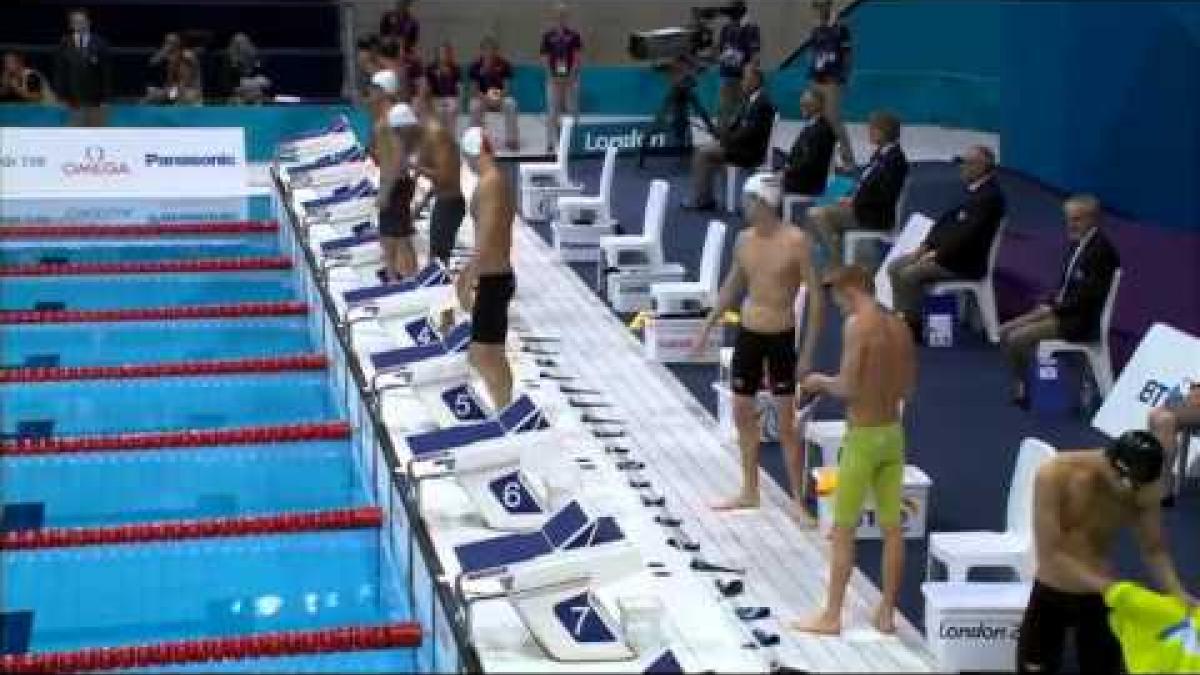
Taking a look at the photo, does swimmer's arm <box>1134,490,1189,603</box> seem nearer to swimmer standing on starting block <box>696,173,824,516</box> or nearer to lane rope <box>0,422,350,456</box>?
swimmer standing on starting block <box>696,173,824,516</box>

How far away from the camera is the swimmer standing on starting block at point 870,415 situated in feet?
18.8

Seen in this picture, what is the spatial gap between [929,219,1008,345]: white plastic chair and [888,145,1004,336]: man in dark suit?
43 millimetres

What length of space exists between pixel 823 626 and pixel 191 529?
2806 millimetres

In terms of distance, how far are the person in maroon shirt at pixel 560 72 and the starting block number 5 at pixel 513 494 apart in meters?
11.5

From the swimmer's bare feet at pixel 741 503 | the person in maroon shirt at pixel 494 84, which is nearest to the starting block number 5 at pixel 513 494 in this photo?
the swimmer's bare feet at pixel 741 503

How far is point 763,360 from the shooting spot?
277 inches

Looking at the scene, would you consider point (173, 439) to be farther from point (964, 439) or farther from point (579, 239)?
point (579, 239)

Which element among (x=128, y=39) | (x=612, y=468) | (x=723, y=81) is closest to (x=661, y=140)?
(x=723, y=81)

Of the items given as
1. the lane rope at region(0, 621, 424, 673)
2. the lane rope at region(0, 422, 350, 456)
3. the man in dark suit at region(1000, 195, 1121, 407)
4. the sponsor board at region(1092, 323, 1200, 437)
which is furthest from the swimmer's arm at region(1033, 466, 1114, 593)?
the lane rope at region(0, 422, 350, 456)

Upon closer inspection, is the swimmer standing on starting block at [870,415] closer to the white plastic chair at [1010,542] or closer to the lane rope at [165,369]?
the white plastic chair at [1010,542]

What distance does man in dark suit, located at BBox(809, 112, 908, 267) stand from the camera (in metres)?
10.7

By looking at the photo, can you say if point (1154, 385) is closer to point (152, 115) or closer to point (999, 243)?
point (999, 243)

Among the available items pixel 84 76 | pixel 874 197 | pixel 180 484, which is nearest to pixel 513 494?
pixel 180 484

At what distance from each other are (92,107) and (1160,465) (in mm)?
14350
